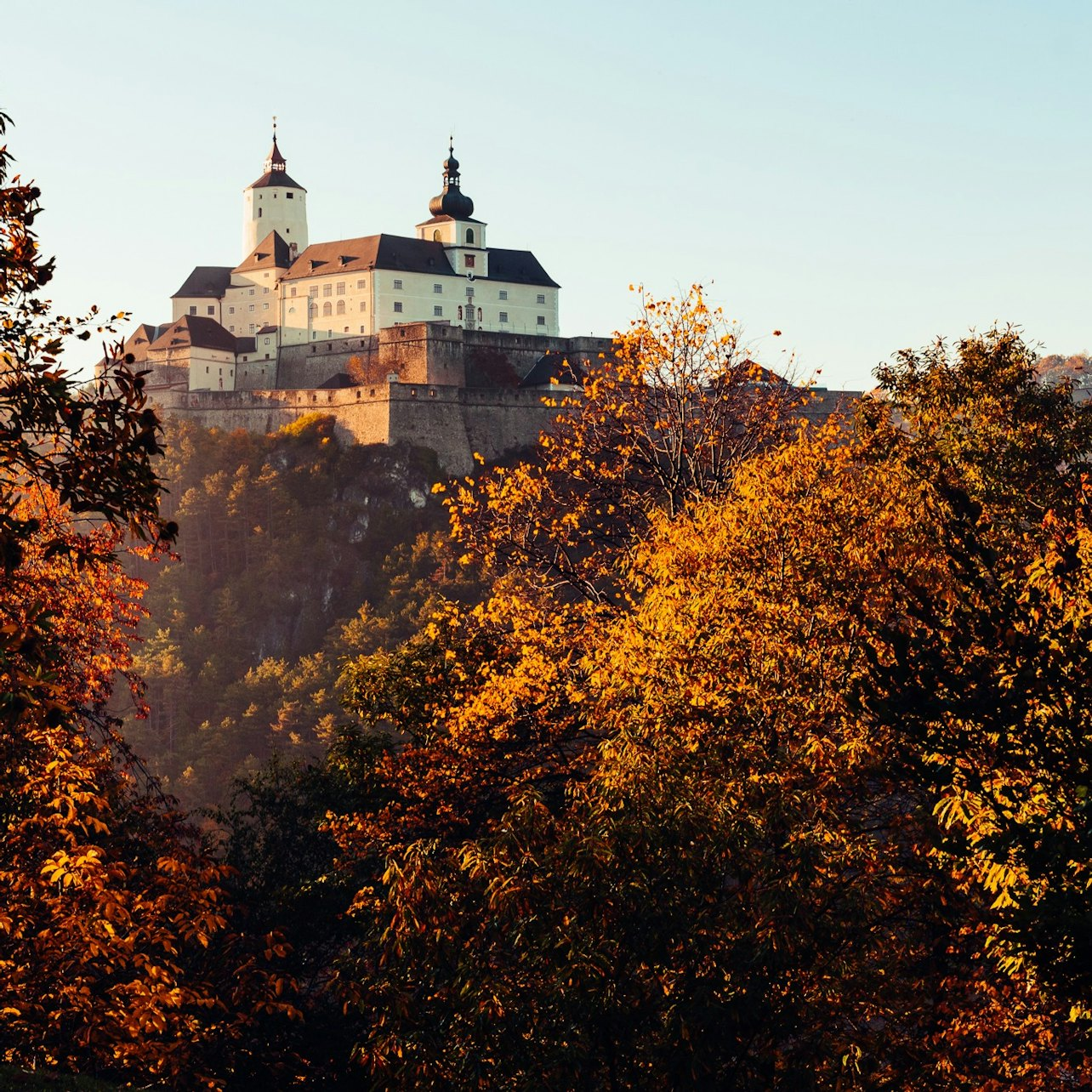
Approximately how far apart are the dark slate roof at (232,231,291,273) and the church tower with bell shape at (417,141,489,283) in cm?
1035

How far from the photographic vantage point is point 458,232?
109125 mm

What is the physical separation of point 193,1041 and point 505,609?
25.8 ft

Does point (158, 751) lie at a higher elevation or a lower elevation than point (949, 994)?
lower

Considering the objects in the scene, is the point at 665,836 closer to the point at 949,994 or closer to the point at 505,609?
the point at 949,994

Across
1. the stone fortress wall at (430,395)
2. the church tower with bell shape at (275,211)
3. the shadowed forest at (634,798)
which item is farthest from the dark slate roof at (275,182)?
the shadowed forest at (634,798)

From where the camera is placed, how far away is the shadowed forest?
8227 mm

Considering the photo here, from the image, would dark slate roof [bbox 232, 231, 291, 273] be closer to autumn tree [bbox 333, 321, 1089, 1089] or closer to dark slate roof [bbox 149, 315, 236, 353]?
dark slate roof [bbox 149, 315, 236, 353]

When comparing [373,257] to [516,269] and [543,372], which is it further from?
[543,372]

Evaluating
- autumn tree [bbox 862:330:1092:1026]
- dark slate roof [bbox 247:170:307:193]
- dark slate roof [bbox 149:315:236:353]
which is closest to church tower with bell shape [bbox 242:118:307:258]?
dark slate roof [bbox 247:170:307:193]

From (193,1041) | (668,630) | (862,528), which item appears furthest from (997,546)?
(193,1041)

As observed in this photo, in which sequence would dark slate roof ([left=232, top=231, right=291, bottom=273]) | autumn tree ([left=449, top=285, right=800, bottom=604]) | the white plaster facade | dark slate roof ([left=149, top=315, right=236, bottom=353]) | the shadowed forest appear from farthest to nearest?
dark slate roof ([left=232, top=231, right=291, bottom=273])
the white plaster facade
dark slate roof ([left=149, top=315, right=236, bottom=353])
autumn tree ([left=449, top=285, right=800, bottom=604])
the shadowed forest

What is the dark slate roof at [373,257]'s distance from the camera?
103m

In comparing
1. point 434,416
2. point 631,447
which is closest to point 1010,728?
point 631,447

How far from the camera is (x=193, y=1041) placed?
12.6m
